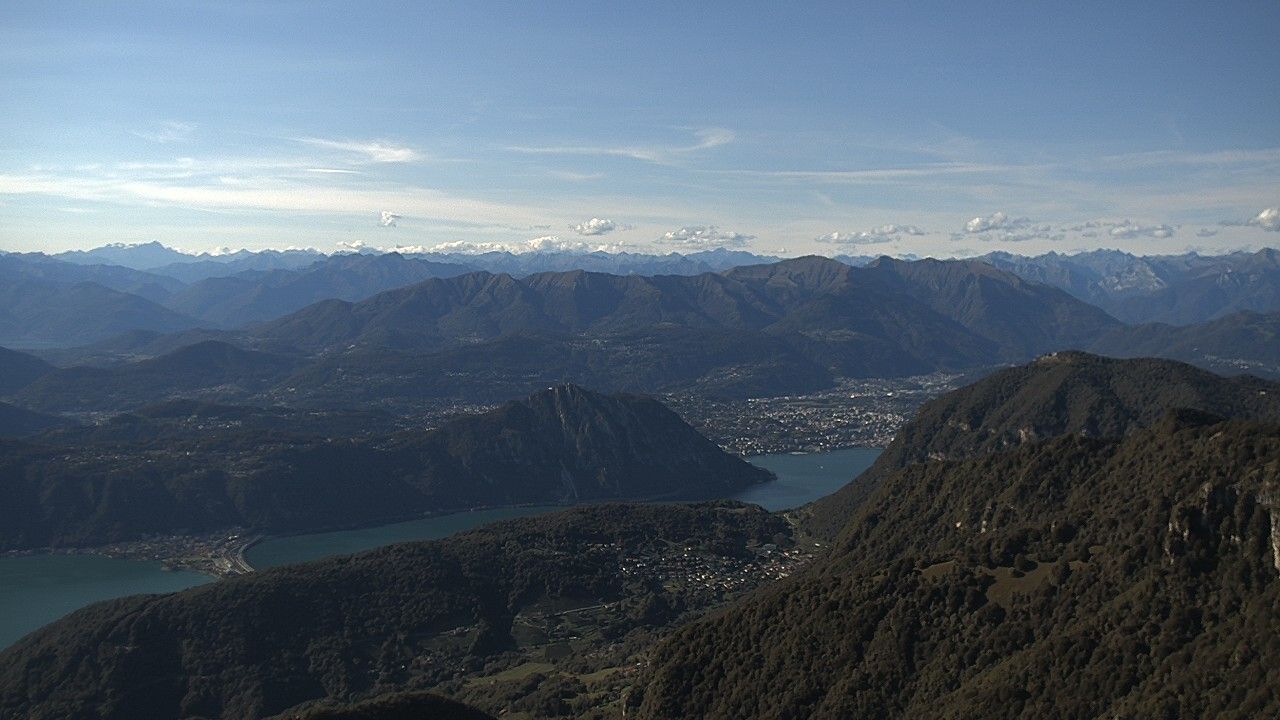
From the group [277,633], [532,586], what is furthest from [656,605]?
[277,633]

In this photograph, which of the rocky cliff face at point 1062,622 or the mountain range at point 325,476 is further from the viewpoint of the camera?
the mountain range at point 325,476

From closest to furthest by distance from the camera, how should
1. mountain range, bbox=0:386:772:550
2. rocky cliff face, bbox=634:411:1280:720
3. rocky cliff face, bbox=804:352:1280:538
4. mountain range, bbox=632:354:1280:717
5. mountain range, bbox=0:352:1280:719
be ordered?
1. rocky cliff face, bbox=634:411:1280:720
2. mountain range, bbox=632:354:1280:717
3. mountain range, bbox=0:352:1280:719
4. rocky cliff face, bbox=804:352:1280:538
5. mountain range, bbox=0:386:772:550

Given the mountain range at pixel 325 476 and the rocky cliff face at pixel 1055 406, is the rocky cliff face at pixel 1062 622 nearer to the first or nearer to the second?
the rocky cliff face at pixel 1055 406

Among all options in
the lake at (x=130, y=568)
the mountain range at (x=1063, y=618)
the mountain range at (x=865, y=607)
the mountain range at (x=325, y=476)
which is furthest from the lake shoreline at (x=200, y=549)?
the mountain range at (x=1063, y=618)

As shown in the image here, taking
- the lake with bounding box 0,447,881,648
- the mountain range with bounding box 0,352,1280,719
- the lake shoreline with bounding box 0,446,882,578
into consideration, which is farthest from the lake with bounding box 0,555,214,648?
the mountain range with bounding box 0,352,1280,719

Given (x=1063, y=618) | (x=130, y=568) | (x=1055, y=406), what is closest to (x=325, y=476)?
(x=130, y=568)

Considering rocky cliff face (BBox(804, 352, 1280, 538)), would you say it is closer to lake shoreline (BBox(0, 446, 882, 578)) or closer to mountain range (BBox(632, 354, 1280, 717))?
mountain range (BBox(632, 354, 1280, 717))

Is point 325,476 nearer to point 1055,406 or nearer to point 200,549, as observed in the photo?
point 200,549

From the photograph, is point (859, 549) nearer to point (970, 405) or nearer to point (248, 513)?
point (970, 405)

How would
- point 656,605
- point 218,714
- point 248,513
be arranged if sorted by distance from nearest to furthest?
point 218,714 < point 656,605 < point 248,513
